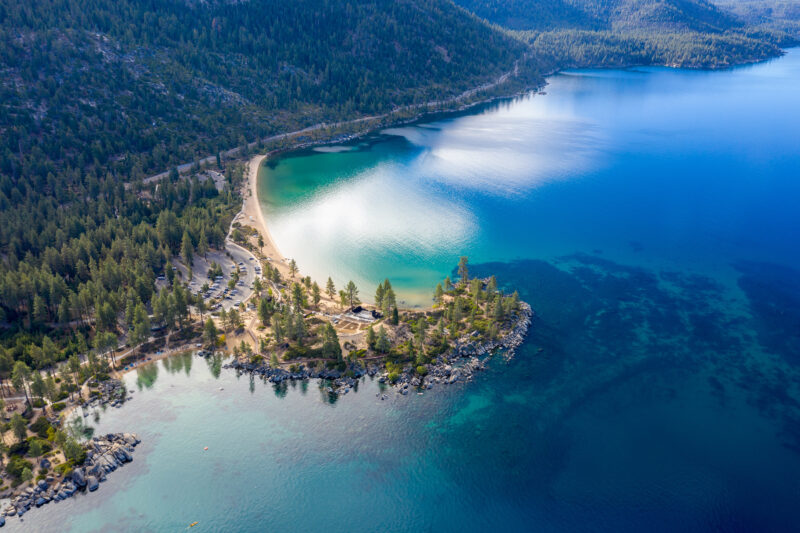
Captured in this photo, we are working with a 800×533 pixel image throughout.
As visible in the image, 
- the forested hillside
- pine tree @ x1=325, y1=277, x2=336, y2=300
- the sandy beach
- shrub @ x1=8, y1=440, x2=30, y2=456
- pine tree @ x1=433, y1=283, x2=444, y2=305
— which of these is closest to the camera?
shrub @ x1=8, y1=440, x2=30, y2=456

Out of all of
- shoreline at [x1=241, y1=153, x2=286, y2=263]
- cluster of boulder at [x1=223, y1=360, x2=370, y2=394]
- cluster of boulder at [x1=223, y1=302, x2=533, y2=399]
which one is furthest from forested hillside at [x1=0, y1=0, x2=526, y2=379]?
cluster of boulder at [x1=223, y1=302, x2=533, y2=399]

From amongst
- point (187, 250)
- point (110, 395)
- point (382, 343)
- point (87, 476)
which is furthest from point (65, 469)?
point (187, 250)

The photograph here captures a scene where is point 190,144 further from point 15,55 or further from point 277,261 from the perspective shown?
point 277,261

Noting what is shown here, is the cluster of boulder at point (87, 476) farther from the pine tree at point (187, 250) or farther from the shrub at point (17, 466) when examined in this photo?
the pine tree at point (187, 250)

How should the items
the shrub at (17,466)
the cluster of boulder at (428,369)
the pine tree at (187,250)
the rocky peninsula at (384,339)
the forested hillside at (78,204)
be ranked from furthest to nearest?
1. the pine tree at (187,250)
2. the forested hillside at (78,204)
3. the rocky peninsula at (384,339)
4. the cluster of boulder at (428,369)
5. the shrub at (17,466)

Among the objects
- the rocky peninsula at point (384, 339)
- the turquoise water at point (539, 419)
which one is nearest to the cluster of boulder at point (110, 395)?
the turquoise water at point (539, 419)

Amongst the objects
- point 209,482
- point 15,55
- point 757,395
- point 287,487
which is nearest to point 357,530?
point 287,487

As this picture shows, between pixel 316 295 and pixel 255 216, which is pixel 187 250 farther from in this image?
pixel 316 295

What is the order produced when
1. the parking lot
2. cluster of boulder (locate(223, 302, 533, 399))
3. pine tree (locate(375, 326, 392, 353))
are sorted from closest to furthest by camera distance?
1. cluster of boulder (locate(223, 302, 533, 399))
2. pine tree (locate(375, 326, 392, 353))
3. the parking lot

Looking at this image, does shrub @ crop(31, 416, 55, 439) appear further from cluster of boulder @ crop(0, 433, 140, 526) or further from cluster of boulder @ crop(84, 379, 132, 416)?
cluster of boulder @ crop(0, 433, 140, 526)
